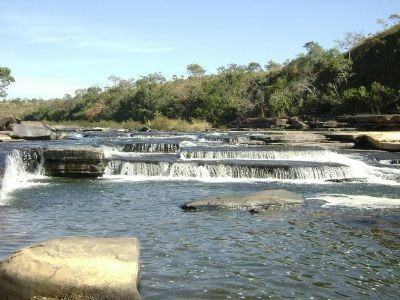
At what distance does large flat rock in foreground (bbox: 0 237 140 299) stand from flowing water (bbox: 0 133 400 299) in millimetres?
839

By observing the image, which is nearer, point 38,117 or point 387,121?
point 387,121

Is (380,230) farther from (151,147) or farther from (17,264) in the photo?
(151,147)

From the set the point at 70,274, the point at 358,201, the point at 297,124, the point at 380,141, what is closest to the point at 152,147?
the point at 380,141

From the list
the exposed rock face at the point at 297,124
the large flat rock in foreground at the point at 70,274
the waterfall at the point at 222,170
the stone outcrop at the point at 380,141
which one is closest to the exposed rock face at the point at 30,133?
the waterfall at the point at 222,170

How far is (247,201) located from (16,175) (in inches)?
446

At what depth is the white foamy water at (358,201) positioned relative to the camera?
14.0m

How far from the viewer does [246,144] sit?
3025cm

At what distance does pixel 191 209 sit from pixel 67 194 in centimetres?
506

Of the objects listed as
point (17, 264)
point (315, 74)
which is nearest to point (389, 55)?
point (315, 74)

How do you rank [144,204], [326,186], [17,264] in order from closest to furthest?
[17,264], [144,204], [326,186]

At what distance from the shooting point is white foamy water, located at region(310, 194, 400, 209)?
14.0m

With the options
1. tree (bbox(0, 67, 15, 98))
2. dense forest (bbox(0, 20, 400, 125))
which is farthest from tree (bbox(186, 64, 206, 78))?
tree (bbox(0, 67, 15, 98))

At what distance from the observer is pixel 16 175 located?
20.4 m

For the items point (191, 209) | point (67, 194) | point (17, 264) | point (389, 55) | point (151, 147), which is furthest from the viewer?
point (389, 55)
